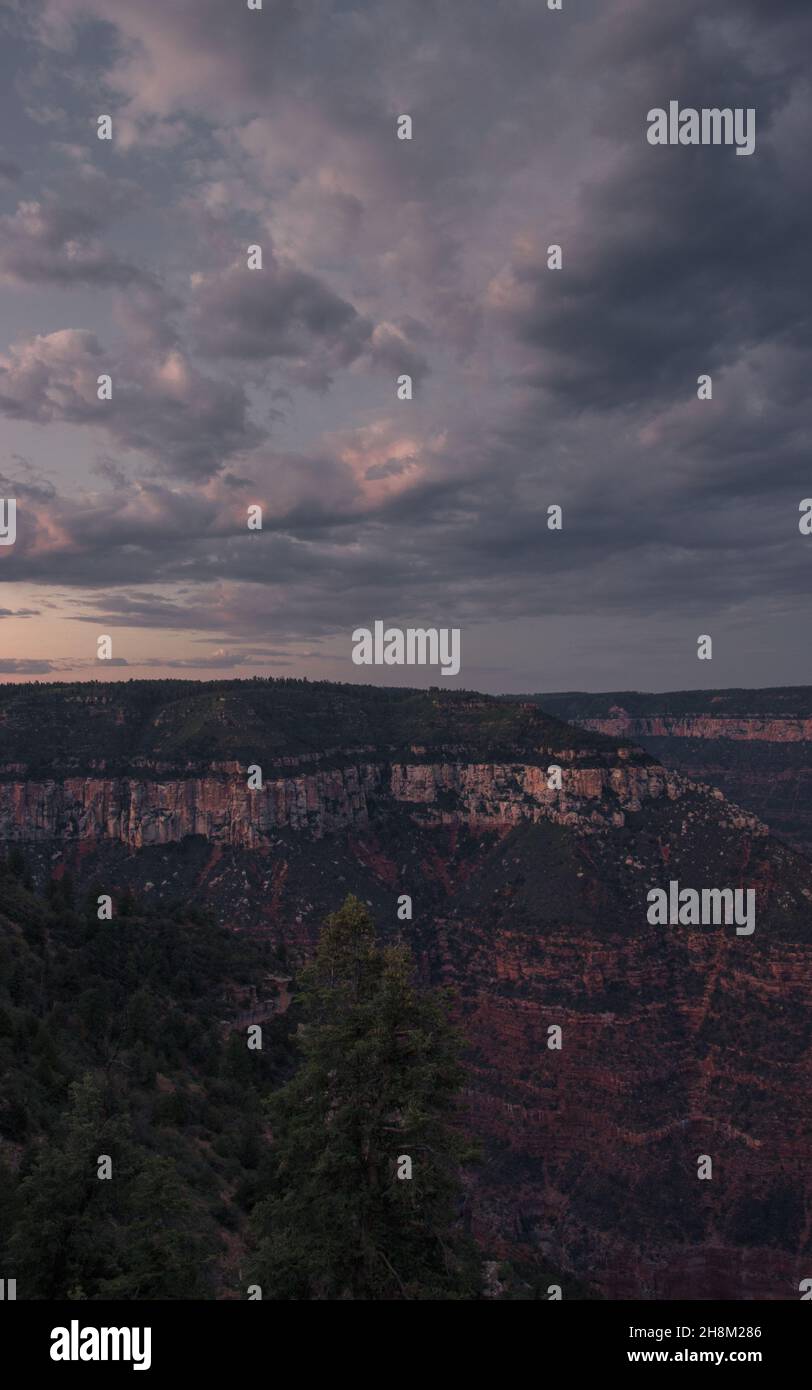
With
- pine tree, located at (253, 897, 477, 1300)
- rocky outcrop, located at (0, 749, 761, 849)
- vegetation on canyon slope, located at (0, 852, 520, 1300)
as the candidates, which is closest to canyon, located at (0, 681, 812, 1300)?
rocky outcrop, located at (0, 749, 761, 849)

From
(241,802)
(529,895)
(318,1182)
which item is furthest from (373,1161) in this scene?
(241,802)

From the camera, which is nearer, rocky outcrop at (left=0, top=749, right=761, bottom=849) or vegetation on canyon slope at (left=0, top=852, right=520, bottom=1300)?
vegetation on canyon slope at (left=0, top=852, right=520, bottom=1300)

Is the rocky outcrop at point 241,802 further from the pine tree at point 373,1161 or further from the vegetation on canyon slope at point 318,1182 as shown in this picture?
the pine tree at point 373,1161

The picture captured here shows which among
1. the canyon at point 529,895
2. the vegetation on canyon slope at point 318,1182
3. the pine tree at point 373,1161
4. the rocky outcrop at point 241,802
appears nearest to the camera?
the vegetation on canyon slope at point 318,1182

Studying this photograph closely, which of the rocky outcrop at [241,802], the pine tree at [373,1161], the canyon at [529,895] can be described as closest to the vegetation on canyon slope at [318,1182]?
the pine tree at [373,1161]

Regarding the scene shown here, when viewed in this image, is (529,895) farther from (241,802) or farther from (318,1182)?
(318,1182)

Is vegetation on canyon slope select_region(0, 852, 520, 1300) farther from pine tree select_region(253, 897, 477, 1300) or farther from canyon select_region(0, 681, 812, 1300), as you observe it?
canyon select_region(0, 681, 812, 1300)
